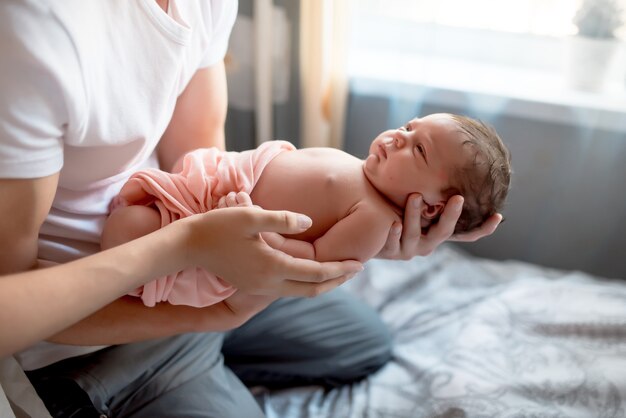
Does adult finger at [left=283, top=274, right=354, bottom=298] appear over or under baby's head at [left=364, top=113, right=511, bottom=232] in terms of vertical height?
under

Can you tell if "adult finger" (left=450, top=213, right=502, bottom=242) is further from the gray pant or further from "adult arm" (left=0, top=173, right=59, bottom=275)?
"adult arm" (left=0, top=173, right=59, bottom=275)

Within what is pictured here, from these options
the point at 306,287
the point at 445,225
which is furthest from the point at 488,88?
the point at 306,287

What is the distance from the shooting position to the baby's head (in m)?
0.98

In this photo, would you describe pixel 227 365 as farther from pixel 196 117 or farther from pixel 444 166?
pixel 444 166

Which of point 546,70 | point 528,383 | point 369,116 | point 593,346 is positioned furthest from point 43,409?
point 546,70

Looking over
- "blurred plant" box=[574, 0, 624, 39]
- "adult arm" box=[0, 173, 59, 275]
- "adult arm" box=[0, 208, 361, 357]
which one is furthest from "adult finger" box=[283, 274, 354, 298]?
"blurred plant" box=[574, 0, 624, 39]

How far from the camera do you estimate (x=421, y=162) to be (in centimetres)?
100

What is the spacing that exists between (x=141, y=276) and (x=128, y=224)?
0.13 metres

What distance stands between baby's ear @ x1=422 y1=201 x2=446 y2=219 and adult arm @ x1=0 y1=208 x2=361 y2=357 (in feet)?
0.49

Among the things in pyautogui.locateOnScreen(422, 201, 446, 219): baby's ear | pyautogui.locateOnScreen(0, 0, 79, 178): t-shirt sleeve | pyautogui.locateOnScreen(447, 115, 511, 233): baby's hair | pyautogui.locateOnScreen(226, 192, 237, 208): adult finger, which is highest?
pyautogui.locateOnScreen(0, 0, 79, 178): t-shirt sleeve

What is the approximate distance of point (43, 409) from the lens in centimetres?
96

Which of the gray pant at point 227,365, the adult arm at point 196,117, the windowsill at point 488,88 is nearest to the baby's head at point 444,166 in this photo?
the adult arm at point 196,117

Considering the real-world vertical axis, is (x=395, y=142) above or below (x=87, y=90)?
below

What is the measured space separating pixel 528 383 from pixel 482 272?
0.44 meters
